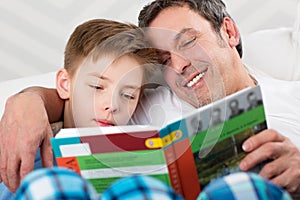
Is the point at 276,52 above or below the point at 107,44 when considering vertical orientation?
below

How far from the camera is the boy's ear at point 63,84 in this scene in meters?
1.40

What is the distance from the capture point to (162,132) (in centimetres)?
100

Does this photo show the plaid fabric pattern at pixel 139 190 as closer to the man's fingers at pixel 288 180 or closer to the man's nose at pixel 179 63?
the man's fingers at pixel 288 180

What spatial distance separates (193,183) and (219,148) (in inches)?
3.4

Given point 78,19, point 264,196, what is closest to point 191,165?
point 264,196

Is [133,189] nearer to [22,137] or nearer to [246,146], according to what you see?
[246,146]

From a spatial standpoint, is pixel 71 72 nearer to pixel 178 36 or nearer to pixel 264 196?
pixel 178 36

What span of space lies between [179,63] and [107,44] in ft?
0.67

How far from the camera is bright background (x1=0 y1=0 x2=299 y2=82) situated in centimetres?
189

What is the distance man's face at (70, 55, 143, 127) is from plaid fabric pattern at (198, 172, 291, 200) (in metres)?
0.54

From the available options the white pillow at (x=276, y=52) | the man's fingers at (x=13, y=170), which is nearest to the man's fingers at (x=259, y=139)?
the man's fingers at (x=13, y=170)

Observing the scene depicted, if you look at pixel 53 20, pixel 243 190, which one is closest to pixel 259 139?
pixel 243 190

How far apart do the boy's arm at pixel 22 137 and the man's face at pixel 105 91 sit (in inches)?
3.8

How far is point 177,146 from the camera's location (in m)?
1.04
